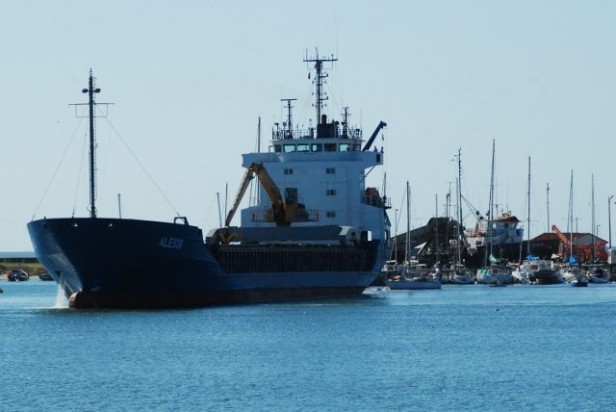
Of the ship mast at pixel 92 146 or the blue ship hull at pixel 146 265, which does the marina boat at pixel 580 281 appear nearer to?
the blue ship hull at pixel 146 265

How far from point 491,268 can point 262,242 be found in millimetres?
48089

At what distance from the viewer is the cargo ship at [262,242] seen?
182 feet

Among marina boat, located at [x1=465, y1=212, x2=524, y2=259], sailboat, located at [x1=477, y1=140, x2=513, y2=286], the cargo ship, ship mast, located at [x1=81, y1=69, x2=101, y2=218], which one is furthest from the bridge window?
marina boat, located at [x1=465, y1=212, x2=524, y2=259]

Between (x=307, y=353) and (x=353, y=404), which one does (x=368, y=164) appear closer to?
(x=307, y=353)

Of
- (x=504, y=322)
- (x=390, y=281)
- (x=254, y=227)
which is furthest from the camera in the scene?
(x=390, y=281)

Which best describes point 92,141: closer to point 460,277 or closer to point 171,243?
point 171,243

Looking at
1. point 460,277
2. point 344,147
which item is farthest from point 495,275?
point 344,147

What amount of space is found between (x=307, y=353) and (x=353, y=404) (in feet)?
33.2

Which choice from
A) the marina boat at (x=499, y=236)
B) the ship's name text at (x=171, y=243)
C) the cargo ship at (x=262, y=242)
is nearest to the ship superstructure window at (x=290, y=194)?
the cargo ship at (x=262, y=242)

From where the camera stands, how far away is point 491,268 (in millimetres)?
117688

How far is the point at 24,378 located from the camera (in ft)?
119

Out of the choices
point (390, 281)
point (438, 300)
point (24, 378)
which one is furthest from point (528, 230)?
point (24, 378)

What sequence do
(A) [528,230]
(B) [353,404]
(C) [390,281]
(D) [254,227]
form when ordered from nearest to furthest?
(B) [353,404] → (D) [254,227] → (C) [390,281] → (A) [528,230]

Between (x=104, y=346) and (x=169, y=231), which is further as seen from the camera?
(x=169, y=231)
